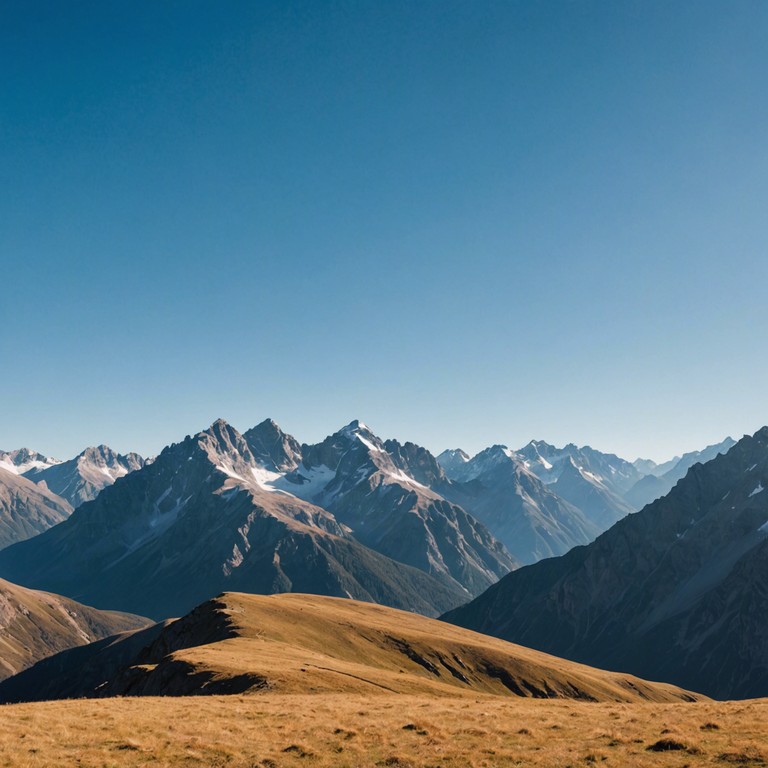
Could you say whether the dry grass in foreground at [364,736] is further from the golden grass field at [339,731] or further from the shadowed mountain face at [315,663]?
the shadowed mountain face at [315,663]

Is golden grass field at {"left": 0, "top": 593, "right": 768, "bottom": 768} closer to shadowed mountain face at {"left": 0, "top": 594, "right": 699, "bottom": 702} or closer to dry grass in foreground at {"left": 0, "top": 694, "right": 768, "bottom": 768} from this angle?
dry grass in foreground at {"left": 0, "top": 694, "right": 768, "bottom": 768}

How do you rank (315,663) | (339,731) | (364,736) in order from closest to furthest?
(364,736), (339,731), (315,663)

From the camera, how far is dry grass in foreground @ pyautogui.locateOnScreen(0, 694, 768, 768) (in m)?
28.7

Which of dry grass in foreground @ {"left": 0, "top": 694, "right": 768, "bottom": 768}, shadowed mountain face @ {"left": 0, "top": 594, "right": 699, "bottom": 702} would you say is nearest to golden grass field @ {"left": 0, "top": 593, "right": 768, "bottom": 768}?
dry grass in foreground @ {"left": 0, "top": 694, "right": 768, "bottom": 768}

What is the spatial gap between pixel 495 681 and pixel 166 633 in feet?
208

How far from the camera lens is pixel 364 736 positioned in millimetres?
33250

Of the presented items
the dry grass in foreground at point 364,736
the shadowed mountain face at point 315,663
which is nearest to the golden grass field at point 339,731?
the dry grass in foreground at point 364,736

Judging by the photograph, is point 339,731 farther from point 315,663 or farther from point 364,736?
point 315,663

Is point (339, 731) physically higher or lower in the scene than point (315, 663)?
higher

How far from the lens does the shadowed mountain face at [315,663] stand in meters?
63.8

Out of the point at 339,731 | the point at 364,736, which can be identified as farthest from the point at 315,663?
the point at 364,736

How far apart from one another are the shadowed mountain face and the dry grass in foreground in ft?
62.2

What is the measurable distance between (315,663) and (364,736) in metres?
46.5

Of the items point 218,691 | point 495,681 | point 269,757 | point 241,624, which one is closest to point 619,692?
point 495,681
